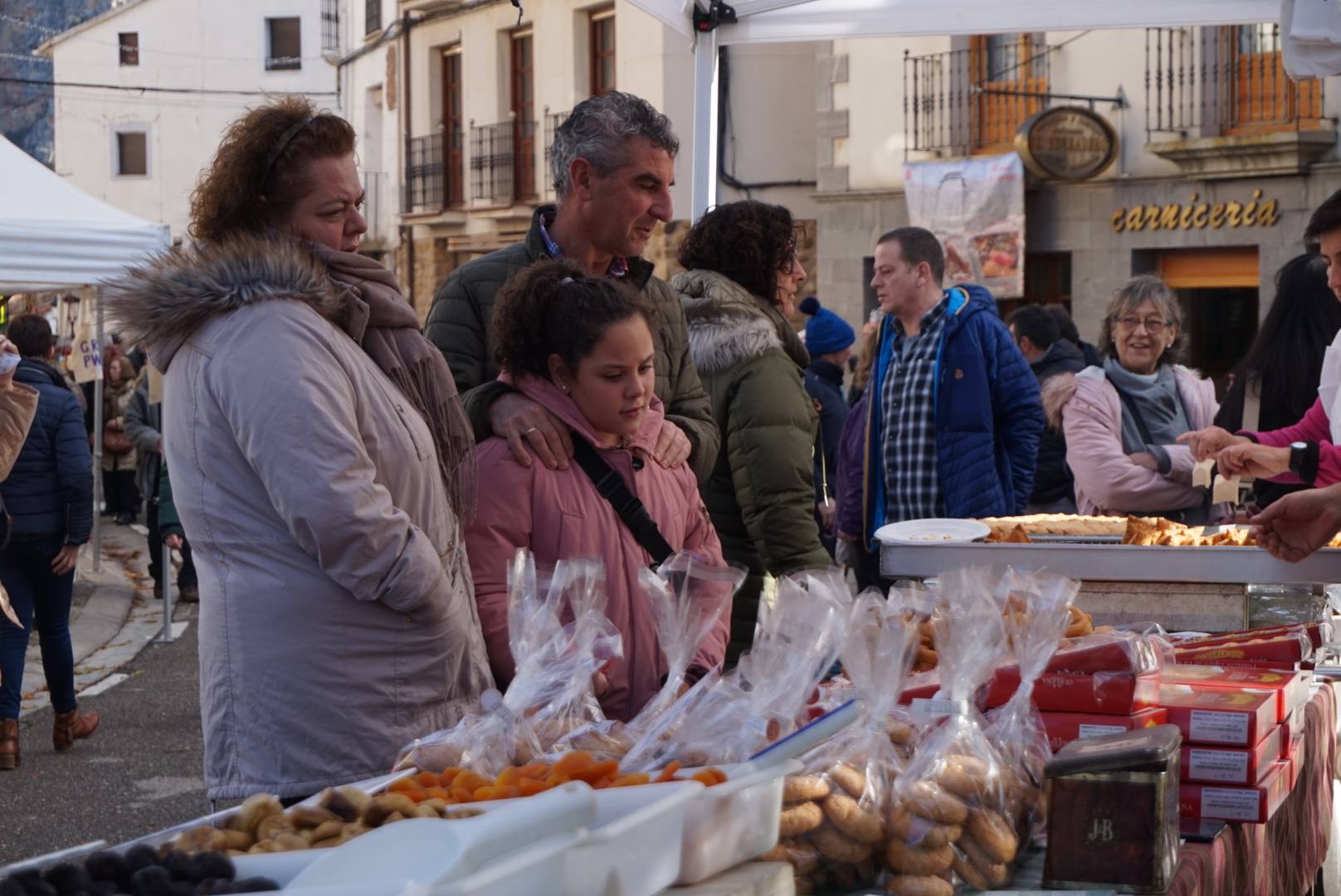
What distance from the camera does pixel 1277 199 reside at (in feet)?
55.9

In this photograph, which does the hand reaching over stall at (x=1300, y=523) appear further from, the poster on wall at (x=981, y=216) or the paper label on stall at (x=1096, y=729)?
the poster on wall at (x=981, y=216)

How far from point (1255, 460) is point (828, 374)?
4.61 m

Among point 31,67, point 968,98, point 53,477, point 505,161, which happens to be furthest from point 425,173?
point 31,67

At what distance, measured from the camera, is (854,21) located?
17.9ft

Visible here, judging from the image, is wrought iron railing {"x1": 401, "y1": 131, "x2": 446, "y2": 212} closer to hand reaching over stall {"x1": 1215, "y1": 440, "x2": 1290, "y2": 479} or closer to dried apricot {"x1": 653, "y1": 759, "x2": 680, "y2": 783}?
hand reaching over stall {"x1": 1215, "y1": 440, "x2": 1290, "y2": 479}

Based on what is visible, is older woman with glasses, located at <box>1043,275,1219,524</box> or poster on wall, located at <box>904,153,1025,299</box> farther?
poster on wall, located at <box>904,153,1025,299</box>

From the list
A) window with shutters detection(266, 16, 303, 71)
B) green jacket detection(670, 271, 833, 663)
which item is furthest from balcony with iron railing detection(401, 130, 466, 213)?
green jacket detection(670, 271, 833, 663)

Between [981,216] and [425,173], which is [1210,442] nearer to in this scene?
[981,216]

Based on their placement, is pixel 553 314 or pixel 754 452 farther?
pixel 754 452

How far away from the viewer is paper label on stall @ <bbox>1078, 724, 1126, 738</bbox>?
238 centimetres

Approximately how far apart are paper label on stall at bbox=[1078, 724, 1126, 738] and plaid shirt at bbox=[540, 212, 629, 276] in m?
1.49

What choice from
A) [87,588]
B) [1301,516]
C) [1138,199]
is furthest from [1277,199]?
[1301,516]

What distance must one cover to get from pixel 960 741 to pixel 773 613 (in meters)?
0.33

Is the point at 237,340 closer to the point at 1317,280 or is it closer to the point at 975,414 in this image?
the point at 975,414
